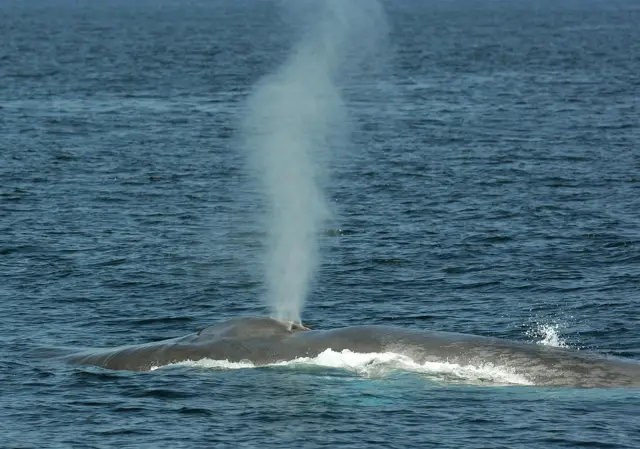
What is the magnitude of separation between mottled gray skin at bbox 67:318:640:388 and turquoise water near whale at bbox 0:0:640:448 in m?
0.46

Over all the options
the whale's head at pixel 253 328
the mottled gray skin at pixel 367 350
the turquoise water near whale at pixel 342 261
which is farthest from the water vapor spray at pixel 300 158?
the mottled gray skin at pixel 367 350

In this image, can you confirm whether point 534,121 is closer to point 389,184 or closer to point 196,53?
point 389,184

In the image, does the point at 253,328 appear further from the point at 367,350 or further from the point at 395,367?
the point at 395,367

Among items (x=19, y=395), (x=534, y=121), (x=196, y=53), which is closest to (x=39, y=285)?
(x=19, y=395)

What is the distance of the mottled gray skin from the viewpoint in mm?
32844

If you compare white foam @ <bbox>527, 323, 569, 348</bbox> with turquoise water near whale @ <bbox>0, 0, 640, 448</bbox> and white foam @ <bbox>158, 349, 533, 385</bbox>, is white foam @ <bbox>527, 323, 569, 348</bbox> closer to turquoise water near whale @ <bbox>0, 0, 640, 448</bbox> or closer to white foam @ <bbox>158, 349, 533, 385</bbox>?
turquoise water near whale @ <bbox>0, 0, 640, 448</bbox>

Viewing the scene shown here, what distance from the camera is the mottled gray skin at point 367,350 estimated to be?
3284 centimetres

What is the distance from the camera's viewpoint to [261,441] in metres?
29.9

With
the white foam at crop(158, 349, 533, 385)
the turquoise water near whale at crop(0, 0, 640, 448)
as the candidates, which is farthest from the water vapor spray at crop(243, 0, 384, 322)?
the white foam at crop(158, 349, 533, 385)

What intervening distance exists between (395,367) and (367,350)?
3.32 feet

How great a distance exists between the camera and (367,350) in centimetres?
3438

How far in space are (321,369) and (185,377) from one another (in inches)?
133

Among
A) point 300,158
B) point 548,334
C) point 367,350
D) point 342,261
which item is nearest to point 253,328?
point 367,350

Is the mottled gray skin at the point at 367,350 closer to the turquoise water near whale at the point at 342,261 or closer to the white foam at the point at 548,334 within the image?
the turquoise water near whale at the point at 342,261
